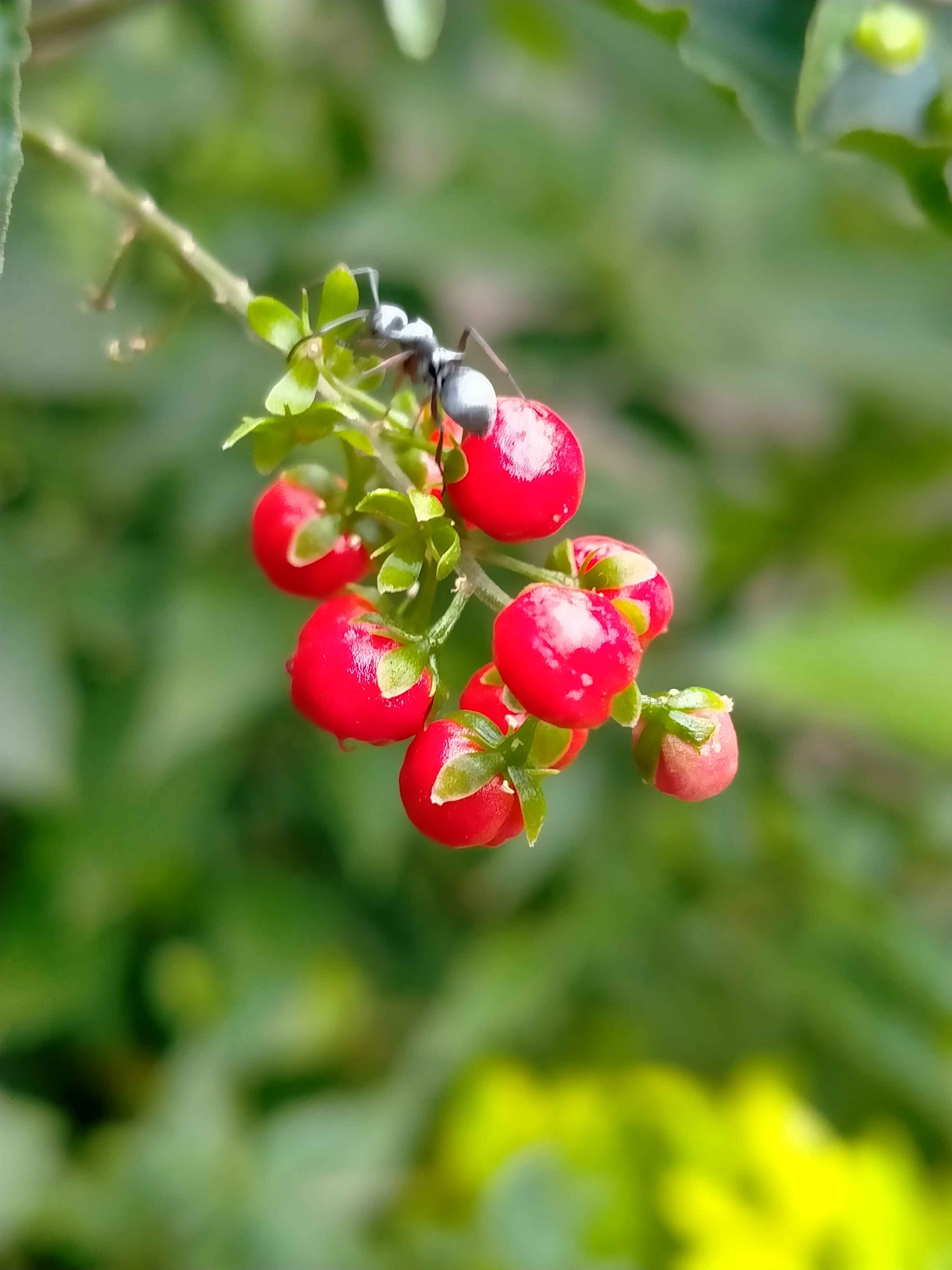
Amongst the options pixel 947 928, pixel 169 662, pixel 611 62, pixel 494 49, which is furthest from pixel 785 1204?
pixel 494 49

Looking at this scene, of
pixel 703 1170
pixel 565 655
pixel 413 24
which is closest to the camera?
pixel 565 655

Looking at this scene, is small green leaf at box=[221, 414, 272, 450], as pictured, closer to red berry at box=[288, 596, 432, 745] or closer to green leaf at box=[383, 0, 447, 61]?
red berry at box=[288, 596, 432, 745]

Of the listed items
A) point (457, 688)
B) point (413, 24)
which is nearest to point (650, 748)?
point (413, 24)

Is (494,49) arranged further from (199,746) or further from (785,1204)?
(785,1204)

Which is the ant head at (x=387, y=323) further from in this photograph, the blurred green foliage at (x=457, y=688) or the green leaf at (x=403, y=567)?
the blurred green foliage at (x=457, y=688)

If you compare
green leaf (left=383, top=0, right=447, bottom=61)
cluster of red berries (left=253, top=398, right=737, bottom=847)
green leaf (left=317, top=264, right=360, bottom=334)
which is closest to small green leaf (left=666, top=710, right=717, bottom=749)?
cluster of red berries (left=253, top=398, right=737, bottom=847)

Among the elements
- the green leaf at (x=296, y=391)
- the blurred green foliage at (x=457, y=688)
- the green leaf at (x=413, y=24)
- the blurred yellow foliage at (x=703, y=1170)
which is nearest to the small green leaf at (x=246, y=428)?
the green leaf at (x=296, y=391)

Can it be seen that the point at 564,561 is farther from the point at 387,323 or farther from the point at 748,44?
the point at 748,44

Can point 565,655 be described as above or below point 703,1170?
above

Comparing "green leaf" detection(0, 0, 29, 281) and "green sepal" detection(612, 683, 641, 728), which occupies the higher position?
"green leaf" detection(0, 0, 29, 281)
